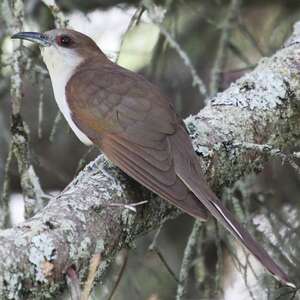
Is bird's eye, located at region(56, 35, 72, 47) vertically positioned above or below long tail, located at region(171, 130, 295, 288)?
above

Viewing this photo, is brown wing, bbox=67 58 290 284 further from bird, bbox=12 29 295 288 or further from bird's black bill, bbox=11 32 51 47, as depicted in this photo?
bird's black bill, bbox=11 32 51 47

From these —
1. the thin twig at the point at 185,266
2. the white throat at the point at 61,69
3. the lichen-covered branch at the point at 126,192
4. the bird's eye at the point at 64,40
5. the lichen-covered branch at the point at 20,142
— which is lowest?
the thin twig at the point at 185,266

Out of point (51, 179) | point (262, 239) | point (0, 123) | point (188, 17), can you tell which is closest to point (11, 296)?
point (262, 239)

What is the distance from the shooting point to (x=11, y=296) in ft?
7.73

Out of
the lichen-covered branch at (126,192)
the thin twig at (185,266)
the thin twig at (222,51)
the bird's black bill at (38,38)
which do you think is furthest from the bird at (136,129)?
the thin twig at (222,51)

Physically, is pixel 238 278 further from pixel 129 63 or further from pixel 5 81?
pixel 129 63

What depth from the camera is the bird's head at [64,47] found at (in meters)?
4.25

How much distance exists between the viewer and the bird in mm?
3219

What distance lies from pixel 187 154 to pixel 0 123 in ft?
5.59

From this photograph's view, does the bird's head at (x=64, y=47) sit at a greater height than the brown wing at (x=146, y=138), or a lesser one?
greater

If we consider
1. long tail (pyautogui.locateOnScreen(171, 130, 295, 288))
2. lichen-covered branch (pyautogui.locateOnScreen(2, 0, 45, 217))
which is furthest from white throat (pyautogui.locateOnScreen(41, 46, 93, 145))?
long tail (pyautogui.locateOnScreen(171, 130, 295, 288))

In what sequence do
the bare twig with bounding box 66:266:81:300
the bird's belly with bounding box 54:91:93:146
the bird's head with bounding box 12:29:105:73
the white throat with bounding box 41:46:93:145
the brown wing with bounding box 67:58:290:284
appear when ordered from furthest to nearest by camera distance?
the bird's head with bounding box 12:29:105:73 → the white throat with bounding box 41:46:93:145 → the bird's belly with bounding box 54:91:93:146 → the brown wing with bounding box 67:58:290:284 → the bare twig with bounding box 66:266:81:300

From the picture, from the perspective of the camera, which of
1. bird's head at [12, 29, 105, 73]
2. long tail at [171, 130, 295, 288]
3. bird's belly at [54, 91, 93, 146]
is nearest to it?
long tail at [171, 130, 295, 288]

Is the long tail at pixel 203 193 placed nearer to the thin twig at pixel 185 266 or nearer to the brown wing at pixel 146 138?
the brown wing at pixel 146 138
